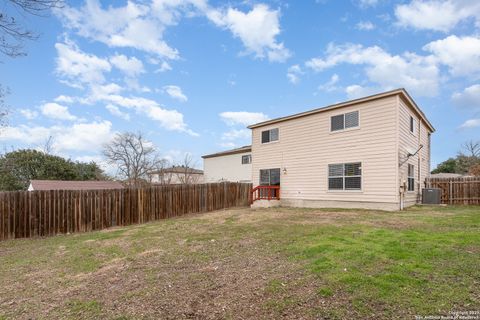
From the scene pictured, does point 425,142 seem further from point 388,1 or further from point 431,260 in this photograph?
point 431,260

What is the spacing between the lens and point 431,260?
4.37 m

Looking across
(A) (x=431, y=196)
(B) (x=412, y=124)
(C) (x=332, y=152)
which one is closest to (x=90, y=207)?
(C) (x=332, y=152)

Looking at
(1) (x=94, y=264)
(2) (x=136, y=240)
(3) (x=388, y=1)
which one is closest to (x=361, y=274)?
(1) (x=94, y=264)

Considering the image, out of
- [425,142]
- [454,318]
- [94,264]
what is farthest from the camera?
[425,142]

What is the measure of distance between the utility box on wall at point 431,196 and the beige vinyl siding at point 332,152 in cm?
382

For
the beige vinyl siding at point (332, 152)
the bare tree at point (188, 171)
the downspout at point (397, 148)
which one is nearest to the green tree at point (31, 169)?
the bare tree at point (188, 171)

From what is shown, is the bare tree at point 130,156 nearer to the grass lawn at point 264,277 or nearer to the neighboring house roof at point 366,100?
the neighboring house roof at point 366,100

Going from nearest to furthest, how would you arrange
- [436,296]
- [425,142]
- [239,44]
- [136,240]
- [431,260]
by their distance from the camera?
[436,296] < [431,260] < [136,240] < [239,44] < [425,142]

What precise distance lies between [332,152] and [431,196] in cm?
534

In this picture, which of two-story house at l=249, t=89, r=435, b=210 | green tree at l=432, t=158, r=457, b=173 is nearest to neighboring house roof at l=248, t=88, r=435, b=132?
two-story house at l=249, t=89, r=435, b=210

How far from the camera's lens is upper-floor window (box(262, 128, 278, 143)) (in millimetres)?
16828

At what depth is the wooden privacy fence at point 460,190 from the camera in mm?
14273

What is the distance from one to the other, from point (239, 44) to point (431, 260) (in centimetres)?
1313

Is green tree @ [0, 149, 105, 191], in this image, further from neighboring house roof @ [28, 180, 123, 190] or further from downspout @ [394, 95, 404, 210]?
Result: downspout @ [394, 95, 404, 210]
